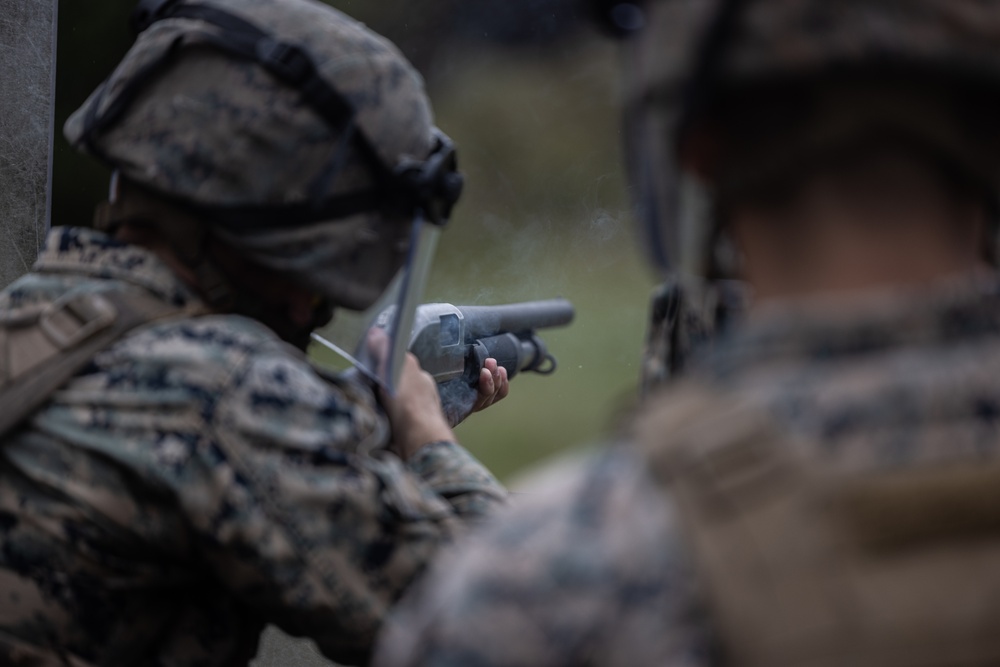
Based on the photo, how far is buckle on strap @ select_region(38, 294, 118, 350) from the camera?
133 cm

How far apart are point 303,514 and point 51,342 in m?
0.39

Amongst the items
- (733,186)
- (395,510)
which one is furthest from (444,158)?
(733,186)

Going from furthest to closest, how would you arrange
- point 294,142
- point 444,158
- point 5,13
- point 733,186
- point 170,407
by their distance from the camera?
point 5,13 → point 444,158 → point 294,142 → point 170,407 → point 733,186

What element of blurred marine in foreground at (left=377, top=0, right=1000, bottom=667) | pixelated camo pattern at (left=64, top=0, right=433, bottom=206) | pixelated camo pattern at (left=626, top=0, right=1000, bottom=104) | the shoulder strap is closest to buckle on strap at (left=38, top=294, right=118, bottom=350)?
the shoulder strap

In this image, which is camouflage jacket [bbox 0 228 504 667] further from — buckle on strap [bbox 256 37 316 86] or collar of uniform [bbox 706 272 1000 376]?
collar of uniform [bbox 706 272 1000 376]

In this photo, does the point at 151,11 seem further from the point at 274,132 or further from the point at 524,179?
the point at 524,179

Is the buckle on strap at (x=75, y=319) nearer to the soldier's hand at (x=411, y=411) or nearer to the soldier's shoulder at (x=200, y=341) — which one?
the soldier's shoulder at (x=200, y=341)

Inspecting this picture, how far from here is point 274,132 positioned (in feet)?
4.70

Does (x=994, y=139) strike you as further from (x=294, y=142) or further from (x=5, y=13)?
(x=5, y=13)

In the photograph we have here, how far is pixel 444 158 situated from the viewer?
1605 mm

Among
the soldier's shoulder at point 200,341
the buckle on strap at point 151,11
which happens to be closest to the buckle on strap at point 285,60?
the buckle on strap at point 151,11

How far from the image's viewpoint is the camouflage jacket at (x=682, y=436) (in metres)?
0.62

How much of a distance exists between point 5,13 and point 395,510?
93.0 inches

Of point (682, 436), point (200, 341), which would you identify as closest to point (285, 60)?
point (200, 341)
